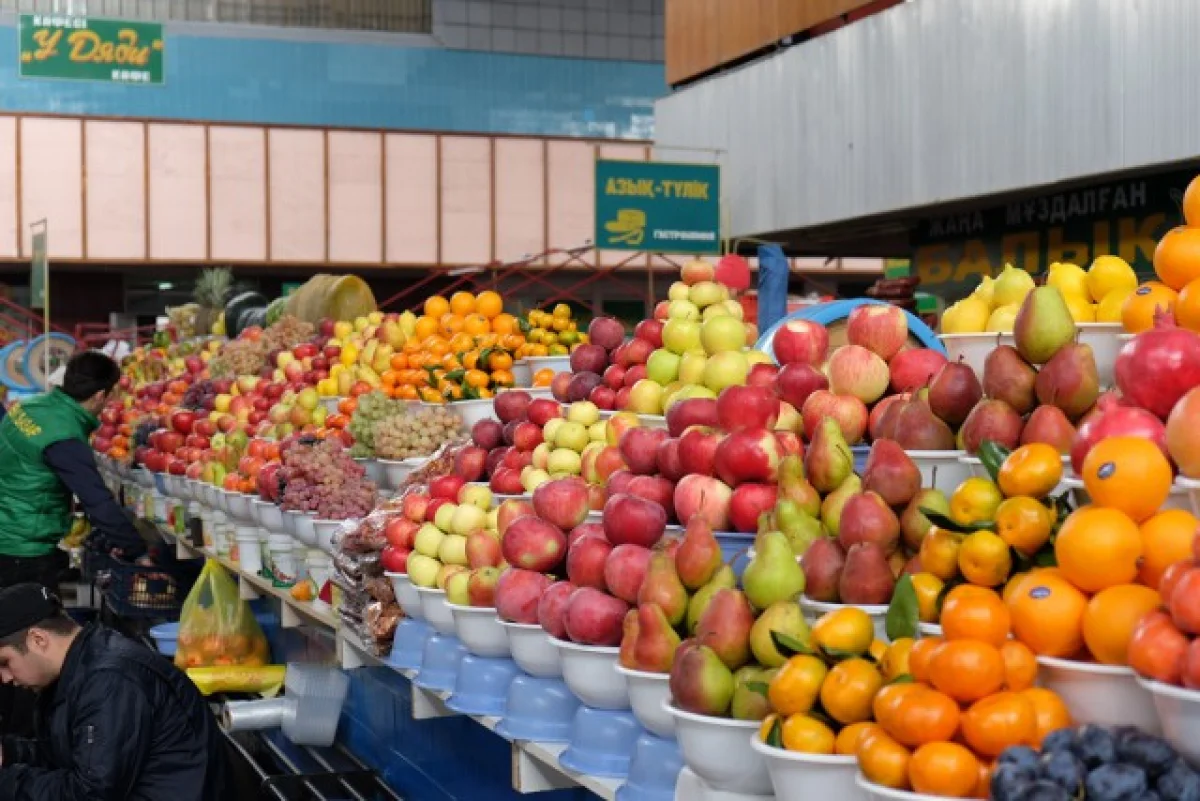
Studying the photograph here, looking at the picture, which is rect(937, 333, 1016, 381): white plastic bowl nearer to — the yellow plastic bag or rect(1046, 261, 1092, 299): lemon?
rect(1046, 261, 1092, 299): lemon

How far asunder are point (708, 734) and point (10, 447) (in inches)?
194

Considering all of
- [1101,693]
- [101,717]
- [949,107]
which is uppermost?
[949,107]

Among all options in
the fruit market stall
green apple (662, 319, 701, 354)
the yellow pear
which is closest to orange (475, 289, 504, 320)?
the fruit market stall

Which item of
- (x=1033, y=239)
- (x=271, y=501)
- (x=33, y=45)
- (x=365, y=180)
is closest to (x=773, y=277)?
(x=271, y=501)

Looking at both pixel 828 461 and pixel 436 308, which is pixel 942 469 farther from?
pixel 436 308

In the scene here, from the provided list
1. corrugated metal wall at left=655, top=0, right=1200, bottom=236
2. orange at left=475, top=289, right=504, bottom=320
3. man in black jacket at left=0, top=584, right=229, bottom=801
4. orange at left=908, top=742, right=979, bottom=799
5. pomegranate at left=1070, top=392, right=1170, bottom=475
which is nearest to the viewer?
orange at left=908, top=742, right=979, bottom=799

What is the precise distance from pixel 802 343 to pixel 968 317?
1.81 ft

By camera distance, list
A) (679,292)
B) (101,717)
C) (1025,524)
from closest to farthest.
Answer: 1. (1025,524)
2. (101,717)
3. (679,292)

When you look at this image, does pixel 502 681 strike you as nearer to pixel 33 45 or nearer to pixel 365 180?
pixel 33 45

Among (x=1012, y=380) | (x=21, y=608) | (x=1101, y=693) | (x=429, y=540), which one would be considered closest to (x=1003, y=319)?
(x=1012, y=380)

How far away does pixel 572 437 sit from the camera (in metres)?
3.41

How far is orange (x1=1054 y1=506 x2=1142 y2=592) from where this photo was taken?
1.65 m

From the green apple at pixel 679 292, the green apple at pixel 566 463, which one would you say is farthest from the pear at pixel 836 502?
the green apple at pixel 679 292

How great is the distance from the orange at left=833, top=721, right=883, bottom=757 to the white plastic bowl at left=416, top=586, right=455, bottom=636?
1.56m
